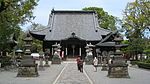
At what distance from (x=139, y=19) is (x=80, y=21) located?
78.2 ft

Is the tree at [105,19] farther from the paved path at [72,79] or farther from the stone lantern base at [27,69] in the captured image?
the stone lantern base at [27,69]

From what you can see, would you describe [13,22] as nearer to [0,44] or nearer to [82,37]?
[0,44]

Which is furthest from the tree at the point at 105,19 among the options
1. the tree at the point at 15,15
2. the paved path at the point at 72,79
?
the paved path at the point at 72,79

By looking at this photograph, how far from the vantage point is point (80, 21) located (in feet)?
289

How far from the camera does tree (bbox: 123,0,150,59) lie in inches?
2566

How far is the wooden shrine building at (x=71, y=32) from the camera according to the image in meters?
77.5

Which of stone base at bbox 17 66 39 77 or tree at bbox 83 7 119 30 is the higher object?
tree at bbox 83 7 119 30

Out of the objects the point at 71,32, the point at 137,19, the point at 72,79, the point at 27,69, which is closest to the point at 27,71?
the point at 27,69

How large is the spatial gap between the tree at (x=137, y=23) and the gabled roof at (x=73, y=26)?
346 inches

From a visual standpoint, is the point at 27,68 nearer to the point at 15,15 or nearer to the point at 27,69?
the point at 27,69

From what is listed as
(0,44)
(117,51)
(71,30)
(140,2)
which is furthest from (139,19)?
(117,51)

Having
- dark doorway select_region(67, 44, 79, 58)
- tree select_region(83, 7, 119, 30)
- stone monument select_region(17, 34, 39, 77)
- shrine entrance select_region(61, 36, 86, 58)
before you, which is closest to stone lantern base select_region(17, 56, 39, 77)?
stone monument select_region(17, 34, 39, 77)

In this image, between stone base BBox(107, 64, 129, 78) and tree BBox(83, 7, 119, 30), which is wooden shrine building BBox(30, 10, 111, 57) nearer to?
tree BBox(83, 7, 119, 30)

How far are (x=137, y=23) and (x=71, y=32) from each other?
18.6 meters
